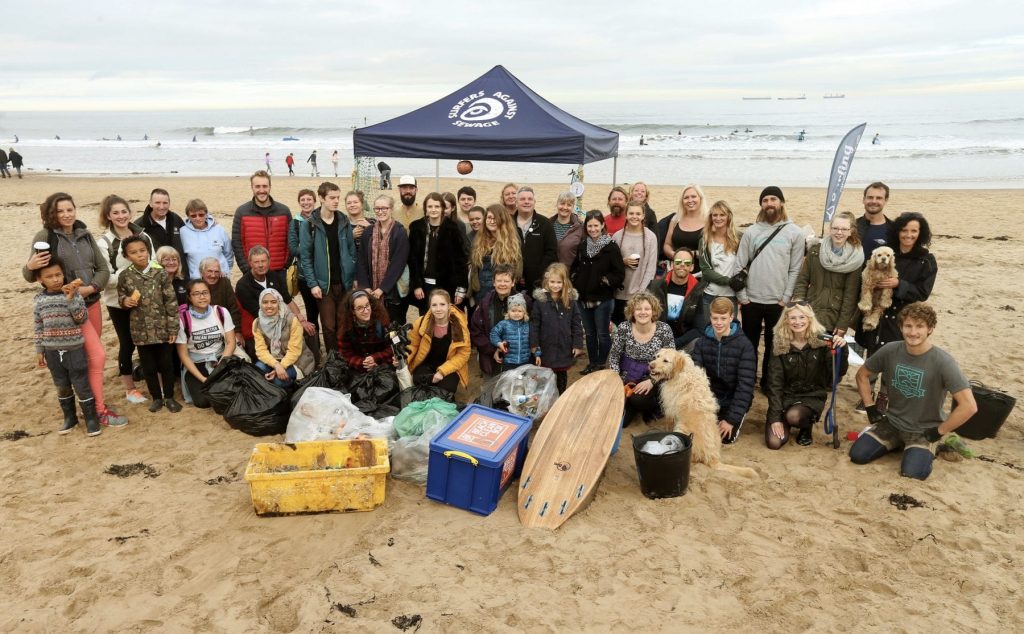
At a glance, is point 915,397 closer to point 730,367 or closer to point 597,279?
point 730,367

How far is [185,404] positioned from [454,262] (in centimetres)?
281

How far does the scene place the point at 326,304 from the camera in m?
5.95

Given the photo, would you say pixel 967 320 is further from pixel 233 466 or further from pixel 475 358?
pixel 233 466

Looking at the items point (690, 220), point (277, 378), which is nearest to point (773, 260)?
point (690, 220)

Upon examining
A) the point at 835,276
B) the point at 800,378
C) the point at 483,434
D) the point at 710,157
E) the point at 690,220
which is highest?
the point at 710,157

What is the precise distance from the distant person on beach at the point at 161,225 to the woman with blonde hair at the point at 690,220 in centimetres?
476

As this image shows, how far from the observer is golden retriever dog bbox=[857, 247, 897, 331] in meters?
4.80

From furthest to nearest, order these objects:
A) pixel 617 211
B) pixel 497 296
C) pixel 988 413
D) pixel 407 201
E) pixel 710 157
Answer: pixel 710 157 < pixel 407 201 < pixel 617 211 < pixel 497 296 < pixel 988 413

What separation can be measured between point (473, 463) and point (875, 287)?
3.65 meters

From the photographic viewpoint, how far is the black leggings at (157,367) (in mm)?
5145

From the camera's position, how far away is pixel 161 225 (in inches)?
225

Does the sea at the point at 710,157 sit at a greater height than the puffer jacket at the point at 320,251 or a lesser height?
greater

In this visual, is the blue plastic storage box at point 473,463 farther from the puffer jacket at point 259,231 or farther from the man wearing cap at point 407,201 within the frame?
the man wearing cap at point 407,201

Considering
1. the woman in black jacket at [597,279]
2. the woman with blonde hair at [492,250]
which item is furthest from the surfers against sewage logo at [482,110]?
the woman in black jacket at [597,279]
